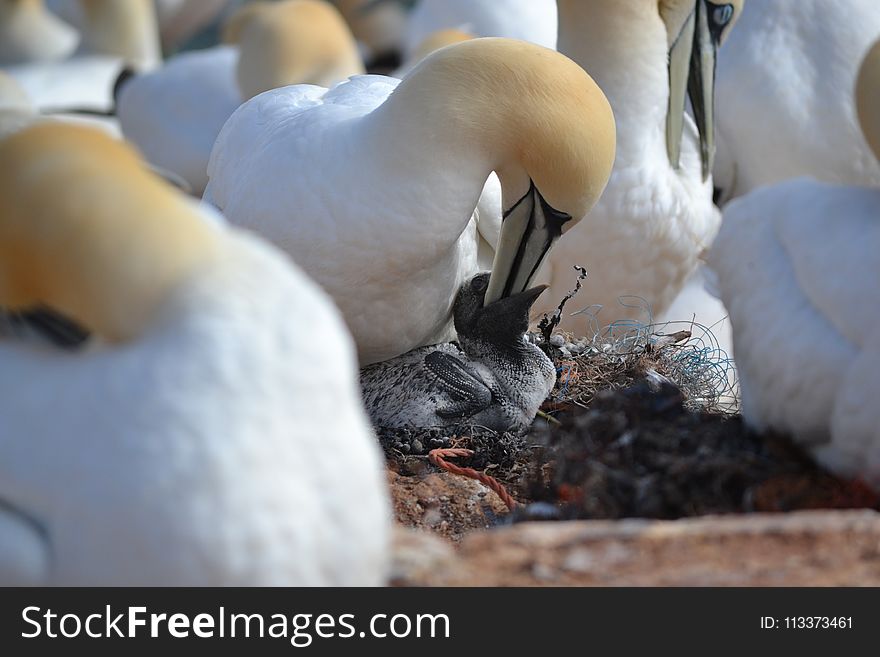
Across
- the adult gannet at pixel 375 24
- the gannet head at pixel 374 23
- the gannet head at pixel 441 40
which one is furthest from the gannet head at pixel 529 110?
the gannet head at pixel 374 23

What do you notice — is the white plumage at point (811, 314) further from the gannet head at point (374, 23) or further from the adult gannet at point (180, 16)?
the adult gannet at point (180, 16)

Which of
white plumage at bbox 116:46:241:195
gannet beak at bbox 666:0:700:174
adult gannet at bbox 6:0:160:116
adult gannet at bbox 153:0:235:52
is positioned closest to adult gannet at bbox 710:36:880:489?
gannet beak at bbox 666:0:700:174

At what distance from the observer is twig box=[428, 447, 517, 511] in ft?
14.9

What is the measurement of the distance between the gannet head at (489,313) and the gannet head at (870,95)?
1300 mm

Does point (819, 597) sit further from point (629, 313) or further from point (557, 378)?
point (629, 313)

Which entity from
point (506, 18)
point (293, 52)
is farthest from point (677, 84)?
point (293, 52)

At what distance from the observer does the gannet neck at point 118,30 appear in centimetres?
1303

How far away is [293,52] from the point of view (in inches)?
352

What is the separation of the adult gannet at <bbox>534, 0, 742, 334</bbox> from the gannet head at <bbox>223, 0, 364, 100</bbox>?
2921 mm

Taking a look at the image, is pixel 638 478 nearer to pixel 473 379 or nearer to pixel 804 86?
pixel 473 379

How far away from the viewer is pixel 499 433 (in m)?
4.98

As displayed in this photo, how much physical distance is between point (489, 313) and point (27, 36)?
9.88 metres

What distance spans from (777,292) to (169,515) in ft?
6.73

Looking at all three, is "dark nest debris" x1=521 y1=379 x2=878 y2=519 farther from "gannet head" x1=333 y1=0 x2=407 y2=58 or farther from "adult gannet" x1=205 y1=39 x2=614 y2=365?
"gannet head" x1=333 y1=0 x2=407 y2=58
